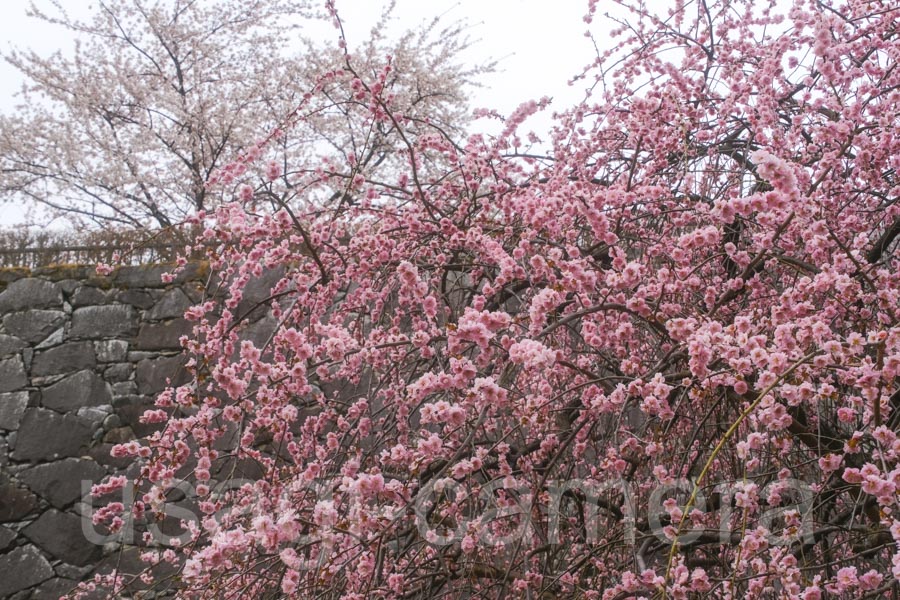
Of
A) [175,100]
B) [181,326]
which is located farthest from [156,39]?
[181,326]

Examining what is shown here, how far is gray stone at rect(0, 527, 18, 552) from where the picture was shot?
5133mm

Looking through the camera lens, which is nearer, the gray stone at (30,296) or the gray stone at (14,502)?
the gray stone at (14,502)

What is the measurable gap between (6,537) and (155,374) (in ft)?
4.85

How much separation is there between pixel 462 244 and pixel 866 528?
1412 millimetres

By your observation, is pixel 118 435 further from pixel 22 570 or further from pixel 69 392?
pixel 22 570

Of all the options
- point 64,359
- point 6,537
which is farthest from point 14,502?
point 64,359

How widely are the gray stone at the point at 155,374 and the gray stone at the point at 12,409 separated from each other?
830 mm

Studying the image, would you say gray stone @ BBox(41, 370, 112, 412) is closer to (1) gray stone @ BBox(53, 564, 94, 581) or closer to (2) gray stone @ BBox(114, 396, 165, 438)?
(2) gray stone @ BBox(114, 396, 165, 438)

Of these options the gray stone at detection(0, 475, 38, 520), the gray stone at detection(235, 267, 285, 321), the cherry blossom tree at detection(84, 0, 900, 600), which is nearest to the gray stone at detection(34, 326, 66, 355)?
the gray stone at detection(0, 475, 38, 520)

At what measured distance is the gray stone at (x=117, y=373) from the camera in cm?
562

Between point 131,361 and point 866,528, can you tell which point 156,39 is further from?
point 866,528

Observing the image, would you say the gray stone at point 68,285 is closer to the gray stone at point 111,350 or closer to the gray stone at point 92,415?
the gray stone at point 111,350

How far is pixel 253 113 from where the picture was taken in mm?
8258

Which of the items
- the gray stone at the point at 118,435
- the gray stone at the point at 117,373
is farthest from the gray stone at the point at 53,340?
the gray stone at the point at 118,435
